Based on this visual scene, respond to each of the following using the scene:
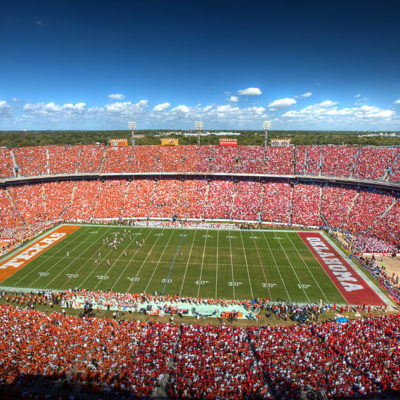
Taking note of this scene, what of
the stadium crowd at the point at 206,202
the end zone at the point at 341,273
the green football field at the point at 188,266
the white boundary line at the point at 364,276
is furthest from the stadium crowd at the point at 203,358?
the stadium crowd at the point at 206,202

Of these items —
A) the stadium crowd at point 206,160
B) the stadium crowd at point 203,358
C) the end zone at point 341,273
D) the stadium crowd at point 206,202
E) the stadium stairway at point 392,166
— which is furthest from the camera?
the stadium crowd at point 206,160

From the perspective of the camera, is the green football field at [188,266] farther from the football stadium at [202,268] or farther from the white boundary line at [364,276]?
the white boundary line at [364,276]

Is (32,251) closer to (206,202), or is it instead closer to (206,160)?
(206,202)

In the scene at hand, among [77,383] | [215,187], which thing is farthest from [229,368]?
[215,187]

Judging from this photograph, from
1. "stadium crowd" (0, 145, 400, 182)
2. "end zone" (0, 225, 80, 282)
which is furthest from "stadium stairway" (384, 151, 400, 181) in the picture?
"end zone" (0, 225, 80, 282)

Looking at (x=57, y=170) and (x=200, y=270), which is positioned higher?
(x=57, y=170)

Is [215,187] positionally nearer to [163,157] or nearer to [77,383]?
[163,157]

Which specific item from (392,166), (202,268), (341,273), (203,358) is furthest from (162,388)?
(392,166)

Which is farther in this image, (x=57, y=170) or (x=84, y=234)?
(x=57, y=170)
